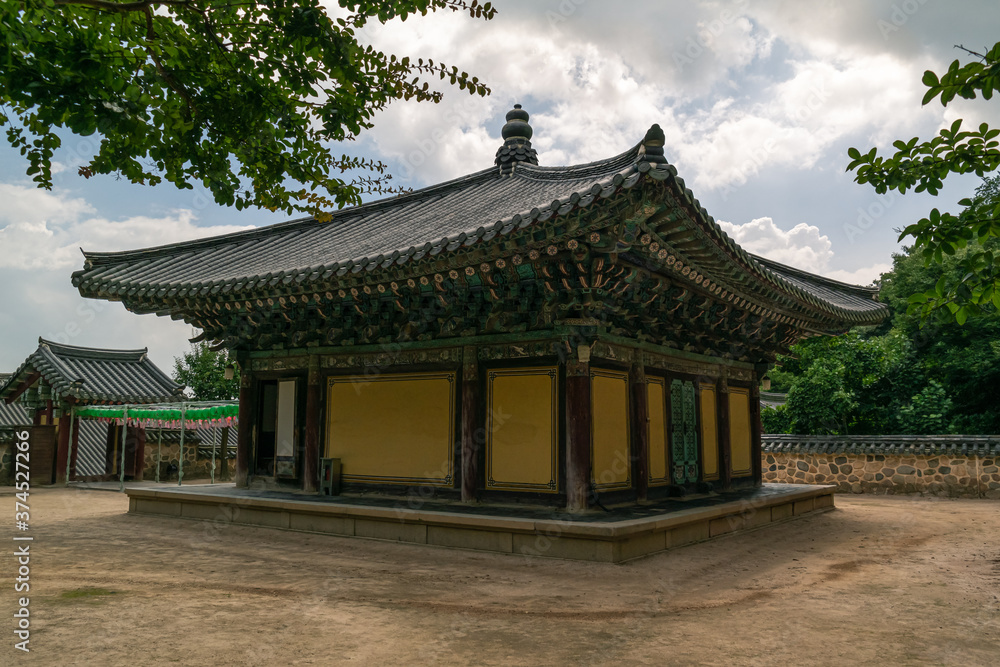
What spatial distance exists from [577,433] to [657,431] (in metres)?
2.61

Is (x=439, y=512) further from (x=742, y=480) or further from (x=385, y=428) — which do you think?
(x=742, y=480)

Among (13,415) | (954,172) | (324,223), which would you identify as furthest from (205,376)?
(954,172)

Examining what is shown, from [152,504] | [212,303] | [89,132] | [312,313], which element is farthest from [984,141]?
[152,504]

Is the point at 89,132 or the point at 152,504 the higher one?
the point at 89,132

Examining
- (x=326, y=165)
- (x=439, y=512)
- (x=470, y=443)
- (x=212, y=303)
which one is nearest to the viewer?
(x=326, y=165)

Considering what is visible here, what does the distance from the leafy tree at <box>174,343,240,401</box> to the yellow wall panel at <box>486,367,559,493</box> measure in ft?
107

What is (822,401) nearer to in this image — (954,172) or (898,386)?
(898,386)

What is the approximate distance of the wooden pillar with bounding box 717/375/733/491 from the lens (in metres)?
12.4

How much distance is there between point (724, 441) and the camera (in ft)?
40.8

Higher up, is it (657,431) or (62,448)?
(657,431)

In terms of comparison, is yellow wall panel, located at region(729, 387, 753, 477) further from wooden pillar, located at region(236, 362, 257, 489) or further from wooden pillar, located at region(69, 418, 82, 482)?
wooden pillar, located at region(69, 418, 82, 482)

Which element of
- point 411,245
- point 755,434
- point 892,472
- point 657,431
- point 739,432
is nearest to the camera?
point 411,245

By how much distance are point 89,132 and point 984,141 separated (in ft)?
20.2

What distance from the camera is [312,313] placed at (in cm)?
1087
